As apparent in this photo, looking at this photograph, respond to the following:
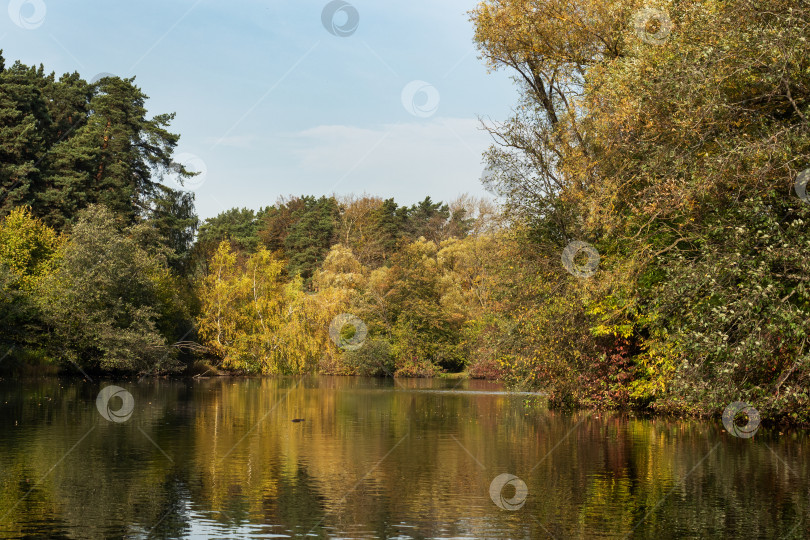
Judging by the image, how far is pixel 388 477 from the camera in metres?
18.7

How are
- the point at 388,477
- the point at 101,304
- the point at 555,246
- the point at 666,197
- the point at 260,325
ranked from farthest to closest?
the point at 260,325 → the point at 101,304 → the point at 555,246 → the point at 666,197 → the point at 388,477

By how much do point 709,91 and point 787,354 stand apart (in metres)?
8.03

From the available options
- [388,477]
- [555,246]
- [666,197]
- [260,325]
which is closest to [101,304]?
[260,325]

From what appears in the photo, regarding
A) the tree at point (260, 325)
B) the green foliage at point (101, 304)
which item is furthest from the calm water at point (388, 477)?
the tree at point (260, 325)

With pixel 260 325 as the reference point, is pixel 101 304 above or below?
above

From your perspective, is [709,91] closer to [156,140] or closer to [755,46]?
[755,46]

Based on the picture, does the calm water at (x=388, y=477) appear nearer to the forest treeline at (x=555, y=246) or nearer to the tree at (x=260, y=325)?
the forest treeline at (x=555, y=246)

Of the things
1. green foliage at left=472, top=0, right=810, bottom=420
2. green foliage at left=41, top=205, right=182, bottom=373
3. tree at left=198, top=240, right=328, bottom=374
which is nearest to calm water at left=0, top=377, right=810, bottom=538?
green foliage at left=472, top=0, right=810, bottom=420

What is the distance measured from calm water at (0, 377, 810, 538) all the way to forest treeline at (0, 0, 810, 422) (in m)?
2.22

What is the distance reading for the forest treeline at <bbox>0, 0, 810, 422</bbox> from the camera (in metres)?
18.6

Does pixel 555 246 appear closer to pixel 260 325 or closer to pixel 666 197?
pixel 666 197

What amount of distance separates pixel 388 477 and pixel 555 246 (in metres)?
18.3

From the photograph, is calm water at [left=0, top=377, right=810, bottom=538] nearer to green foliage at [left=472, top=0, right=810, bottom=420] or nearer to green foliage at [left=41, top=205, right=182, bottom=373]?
green foliage at [left=472, top=0, right=810, bottom=420]

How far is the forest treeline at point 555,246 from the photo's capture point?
18.6m
